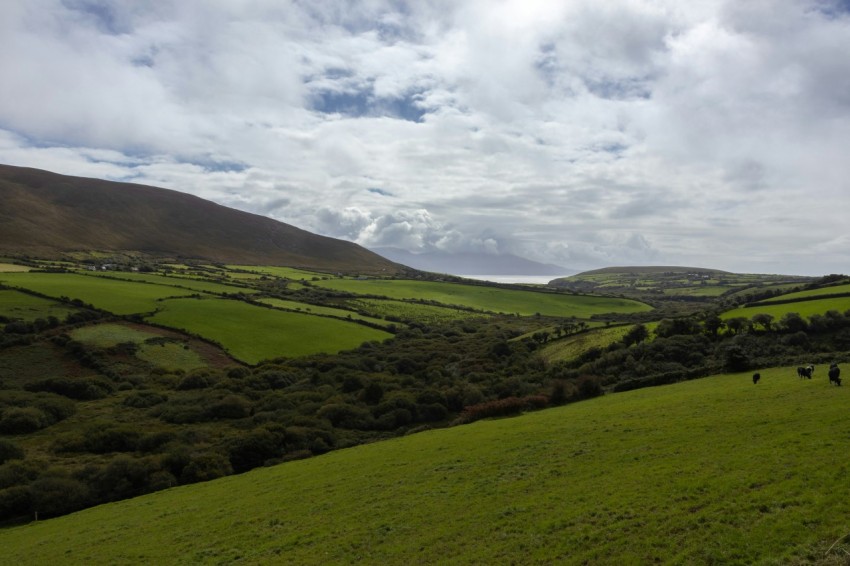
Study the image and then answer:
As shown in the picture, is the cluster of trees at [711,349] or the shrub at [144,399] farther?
the shrub at [144,399]

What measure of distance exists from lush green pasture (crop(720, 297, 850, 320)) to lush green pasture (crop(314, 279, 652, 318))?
71546mm

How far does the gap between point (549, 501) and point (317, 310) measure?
10086 cm

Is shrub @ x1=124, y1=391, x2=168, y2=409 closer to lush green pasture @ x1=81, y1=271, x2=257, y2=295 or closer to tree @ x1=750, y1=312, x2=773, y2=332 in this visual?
lush green pasture @ x1=81, y1=271, x2=257, y2=295

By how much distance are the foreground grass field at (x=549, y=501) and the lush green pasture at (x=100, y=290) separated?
74140 mm

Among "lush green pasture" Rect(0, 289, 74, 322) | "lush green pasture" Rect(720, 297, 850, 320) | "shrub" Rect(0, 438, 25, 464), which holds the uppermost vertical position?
"lush green pasture" Rect(720, 297, 850, 320)

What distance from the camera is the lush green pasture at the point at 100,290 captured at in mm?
91688

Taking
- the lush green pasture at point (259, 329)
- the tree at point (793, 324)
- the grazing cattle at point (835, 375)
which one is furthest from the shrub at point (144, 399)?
the tree at point (793, 324)

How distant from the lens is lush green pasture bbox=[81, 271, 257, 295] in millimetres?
121188

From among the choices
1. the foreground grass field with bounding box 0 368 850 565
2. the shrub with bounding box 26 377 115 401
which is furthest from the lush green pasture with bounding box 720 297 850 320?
the shrub with bounding box 26 377 115 401

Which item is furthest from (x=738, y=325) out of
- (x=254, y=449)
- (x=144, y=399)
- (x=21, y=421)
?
(x=21, y=421)

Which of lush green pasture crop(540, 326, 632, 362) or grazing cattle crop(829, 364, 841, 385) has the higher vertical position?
grazing cattle crop(829, 364, 841, 385)

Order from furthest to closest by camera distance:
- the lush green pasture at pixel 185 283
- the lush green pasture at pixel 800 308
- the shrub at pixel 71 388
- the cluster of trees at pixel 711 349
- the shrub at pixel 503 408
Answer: the lush green pasture at pixel 185 283
the lush green pasture at pixel 800 308
the shrub at pixel 71 388
the cluster of trees at pixel 711 349
the shrub at pixel 503 408

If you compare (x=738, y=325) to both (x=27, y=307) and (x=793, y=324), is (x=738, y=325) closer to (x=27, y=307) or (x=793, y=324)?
(x=793, y=324)

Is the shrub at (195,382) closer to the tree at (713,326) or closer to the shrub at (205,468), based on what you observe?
the shrub at (205,468)
